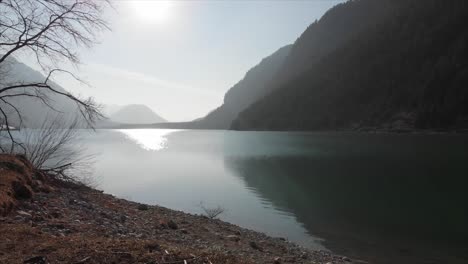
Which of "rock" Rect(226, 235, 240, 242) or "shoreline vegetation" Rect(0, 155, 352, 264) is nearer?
"shoreline vegetation" Rect(0, 155, 352, 264)

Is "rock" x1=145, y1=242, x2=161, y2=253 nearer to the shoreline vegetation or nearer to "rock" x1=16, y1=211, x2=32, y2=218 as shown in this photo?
the shoreline vegetation

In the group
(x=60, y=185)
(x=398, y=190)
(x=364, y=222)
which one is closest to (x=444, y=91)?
(x=398, y=190)

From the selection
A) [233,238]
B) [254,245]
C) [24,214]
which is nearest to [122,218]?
[24,214]

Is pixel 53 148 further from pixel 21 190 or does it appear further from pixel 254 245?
pixel 254 245

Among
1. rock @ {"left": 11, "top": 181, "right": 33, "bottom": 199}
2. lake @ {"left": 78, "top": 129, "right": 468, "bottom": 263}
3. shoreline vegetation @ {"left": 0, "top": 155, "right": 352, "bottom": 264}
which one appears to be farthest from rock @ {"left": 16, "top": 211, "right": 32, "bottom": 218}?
lake @ {"left": 78, "top": 129, "right": 468, "bottom": 263}

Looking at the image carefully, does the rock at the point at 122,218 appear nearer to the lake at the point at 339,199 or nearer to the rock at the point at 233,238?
the rock at the point at 233,238

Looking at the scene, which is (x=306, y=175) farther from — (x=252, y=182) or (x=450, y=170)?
(x=450, y=170)

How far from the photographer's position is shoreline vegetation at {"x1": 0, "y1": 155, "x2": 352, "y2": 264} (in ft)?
28.1

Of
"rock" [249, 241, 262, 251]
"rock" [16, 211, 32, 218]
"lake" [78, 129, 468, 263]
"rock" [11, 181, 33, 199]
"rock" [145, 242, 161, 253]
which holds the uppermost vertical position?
"rock" [11, 181, 33, 199]

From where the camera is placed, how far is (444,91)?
178m

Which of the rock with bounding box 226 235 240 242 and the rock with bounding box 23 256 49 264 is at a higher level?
the rock with bounding box 23 256 49 264

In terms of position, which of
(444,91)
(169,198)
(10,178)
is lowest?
(169,198)

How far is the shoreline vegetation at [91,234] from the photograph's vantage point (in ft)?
28.1

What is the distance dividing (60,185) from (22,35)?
30.4 ft
